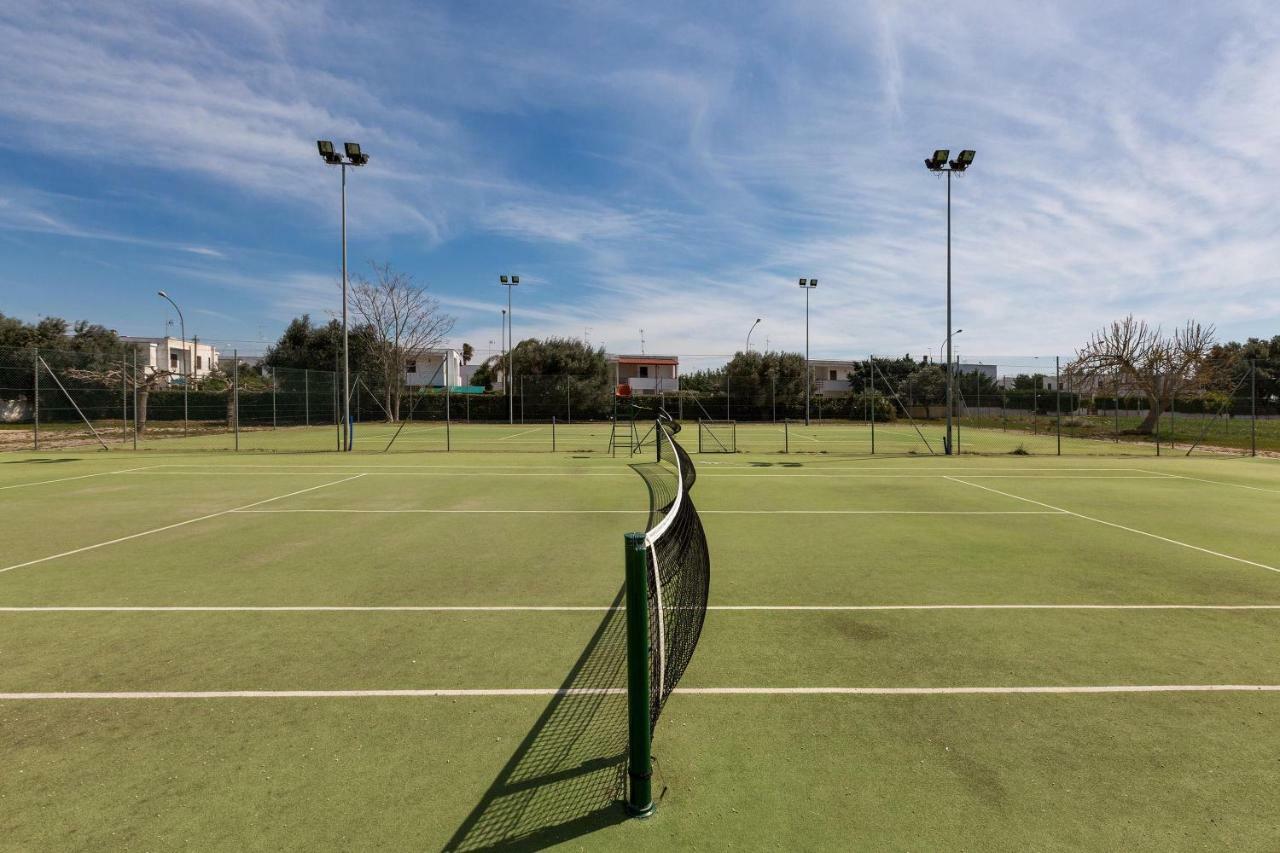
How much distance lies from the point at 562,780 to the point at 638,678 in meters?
0.85

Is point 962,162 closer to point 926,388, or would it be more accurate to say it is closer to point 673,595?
point 673,595

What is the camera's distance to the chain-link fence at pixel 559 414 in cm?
2728

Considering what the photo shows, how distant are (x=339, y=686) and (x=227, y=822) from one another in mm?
1435

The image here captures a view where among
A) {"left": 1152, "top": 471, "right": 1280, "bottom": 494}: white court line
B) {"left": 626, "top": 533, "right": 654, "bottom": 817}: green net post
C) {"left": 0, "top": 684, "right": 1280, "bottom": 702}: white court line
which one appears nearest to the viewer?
{"left": 626, "top": 533, "right": 654, "bottom": 817}: green net post

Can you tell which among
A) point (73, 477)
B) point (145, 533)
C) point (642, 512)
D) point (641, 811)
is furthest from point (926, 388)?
point (641, 811)

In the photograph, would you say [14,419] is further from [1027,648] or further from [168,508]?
[1027,648]

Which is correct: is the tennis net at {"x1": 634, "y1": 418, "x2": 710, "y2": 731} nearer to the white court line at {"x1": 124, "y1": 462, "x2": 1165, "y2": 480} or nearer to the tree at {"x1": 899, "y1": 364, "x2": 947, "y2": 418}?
the white court line at {"x1": 124, "y1": 462, "x2": 1165, "y2": 480}

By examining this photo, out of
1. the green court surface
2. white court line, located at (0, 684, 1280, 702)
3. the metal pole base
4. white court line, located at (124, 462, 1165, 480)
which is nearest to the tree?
white court line, located at (124, 462, 1165, 480)

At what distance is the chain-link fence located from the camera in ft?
89.5

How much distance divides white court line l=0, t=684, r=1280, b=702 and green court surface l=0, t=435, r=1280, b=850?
0.03m

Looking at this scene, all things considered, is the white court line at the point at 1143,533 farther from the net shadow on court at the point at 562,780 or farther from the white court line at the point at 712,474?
the net shadow on court at the point at 562,780

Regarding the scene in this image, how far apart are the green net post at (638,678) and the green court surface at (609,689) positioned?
14 cm

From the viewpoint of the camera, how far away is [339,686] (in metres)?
4.50

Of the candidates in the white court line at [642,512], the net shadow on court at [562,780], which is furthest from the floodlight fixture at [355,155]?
the net shadow on court at [562,780]
